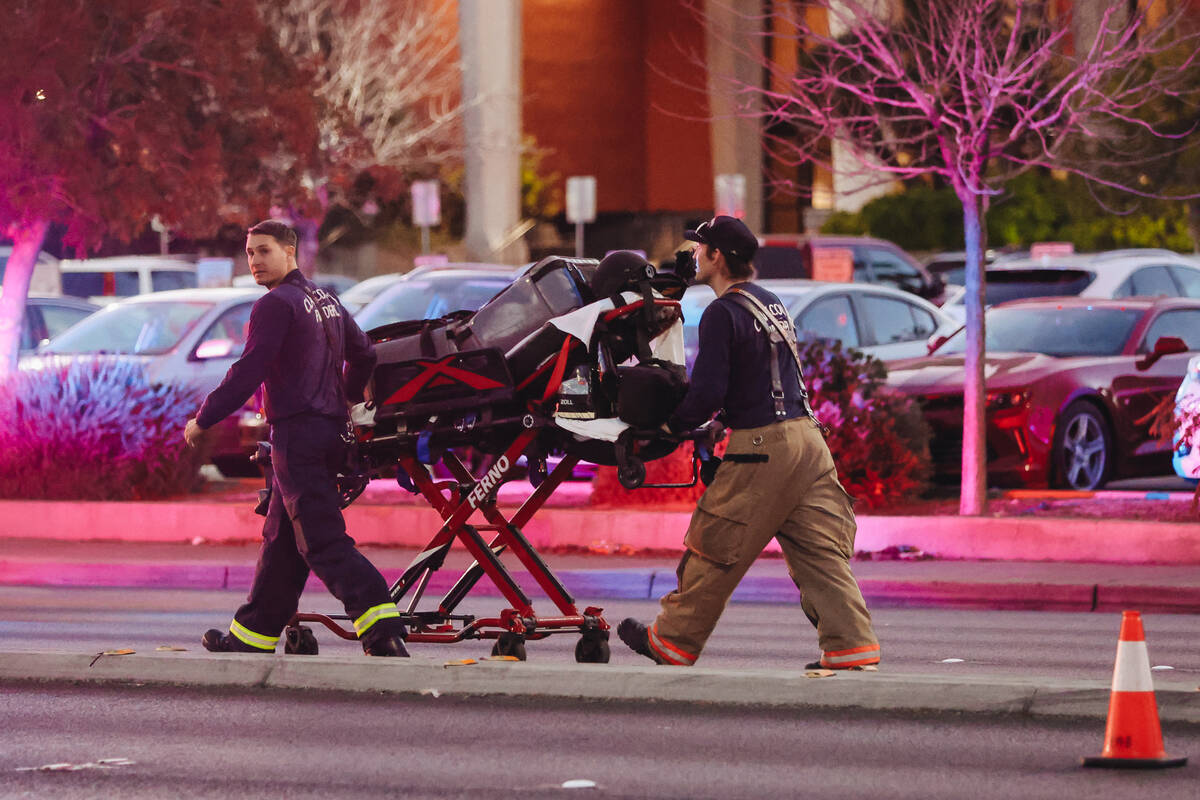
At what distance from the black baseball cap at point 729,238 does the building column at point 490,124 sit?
34784mm

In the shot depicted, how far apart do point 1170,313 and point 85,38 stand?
382 inches

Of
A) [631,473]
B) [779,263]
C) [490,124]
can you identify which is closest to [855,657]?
[631,473]

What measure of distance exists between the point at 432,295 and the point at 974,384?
19.9 feet

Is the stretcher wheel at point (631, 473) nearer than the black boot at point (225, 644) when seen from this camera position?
Yes

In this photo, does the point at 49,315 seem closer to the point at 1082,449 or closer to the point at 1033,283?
the point at 1033,283

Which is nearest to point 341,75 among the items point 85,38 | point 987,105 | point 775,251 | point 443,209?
point 443,209

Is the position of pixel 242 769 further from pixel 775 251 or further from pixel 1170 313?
pixel 775 251

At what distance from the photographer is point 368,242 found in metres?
50.2

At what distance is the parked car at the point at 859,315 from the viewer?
18.3 meters

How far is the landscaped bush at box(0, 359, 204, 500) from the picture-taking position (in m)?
16.3

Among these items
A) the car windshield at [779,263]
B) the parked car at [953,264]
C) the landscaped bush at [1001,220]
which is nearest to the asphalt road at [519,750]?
the car windshield at [779,263]

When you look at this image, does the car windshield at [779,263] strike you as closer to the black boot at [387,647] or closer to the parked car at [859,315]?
the parked car at [859,315]

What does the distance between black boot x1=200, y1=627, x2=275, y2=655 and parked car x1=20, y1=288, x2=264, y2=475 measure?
7.99 m

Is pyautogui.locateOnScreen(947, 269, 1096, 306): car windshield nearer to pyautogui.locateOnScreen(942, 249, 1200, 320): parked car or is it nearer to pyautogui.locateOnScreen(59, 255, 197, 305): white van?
pyautogui.locateOnScreen(942, 249, 1200, 320): parked car
